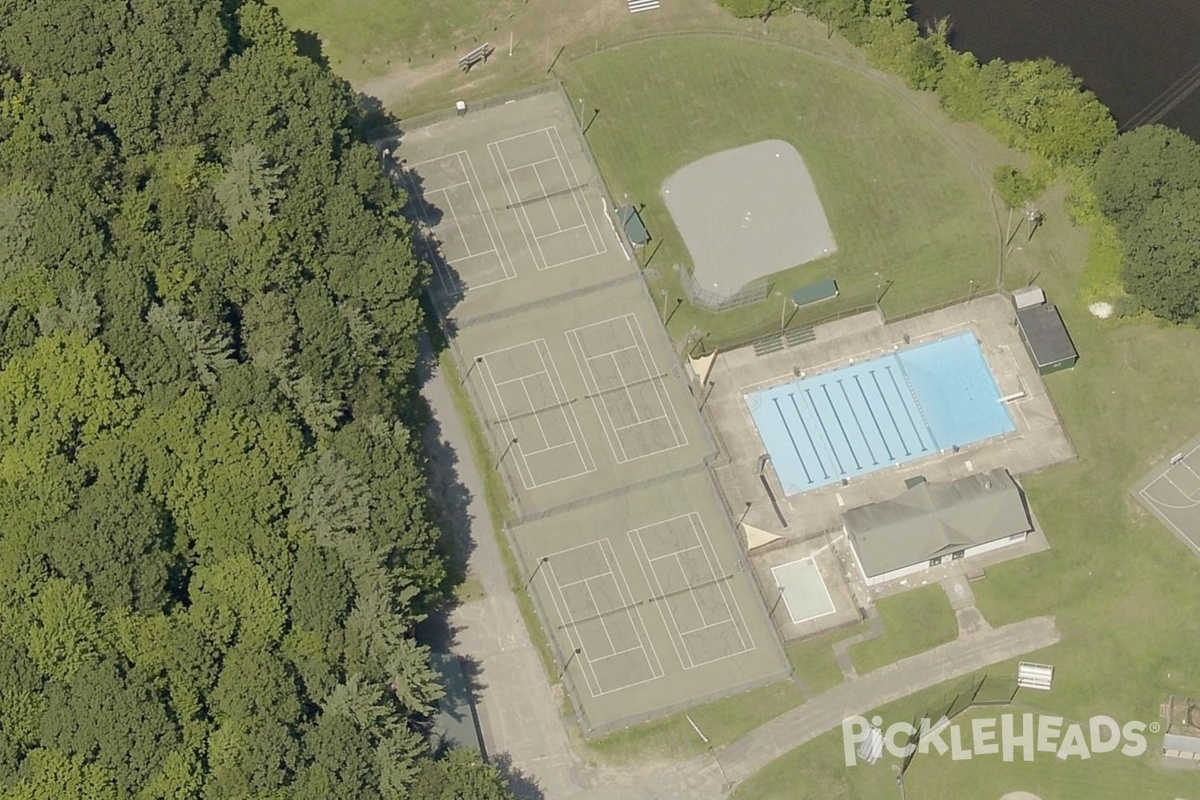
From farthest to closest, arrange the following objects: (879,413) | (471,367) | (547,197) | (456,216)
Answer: (547,197) < (456,216) < (471,367) < (879,413)

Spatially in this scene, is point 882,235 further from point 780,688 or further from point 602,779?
point 602,779

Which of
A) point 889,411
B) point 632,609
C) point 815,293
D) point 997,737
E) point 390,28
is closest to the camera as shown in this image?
point 997,737

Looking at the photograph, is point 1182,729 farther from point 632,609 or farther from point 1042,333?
point 632,609

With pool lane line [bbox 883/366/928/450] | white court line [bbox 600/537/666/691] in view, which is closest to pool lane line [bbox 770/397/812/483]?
pool lane line [bbox 883/366/928/450]

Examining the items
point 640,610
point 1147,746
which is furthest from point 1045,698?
→ point 640,610

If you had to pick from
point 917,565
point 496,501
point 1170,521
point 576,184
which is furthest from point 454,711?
point 1170,521

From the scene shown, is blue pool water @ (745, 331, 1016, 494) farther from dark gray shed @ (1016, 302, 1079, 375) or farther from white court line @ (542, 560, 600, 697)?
white court line @ (542, 560, 600, 697)
